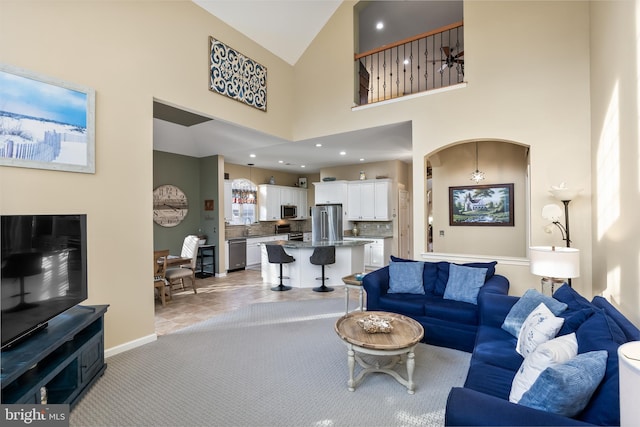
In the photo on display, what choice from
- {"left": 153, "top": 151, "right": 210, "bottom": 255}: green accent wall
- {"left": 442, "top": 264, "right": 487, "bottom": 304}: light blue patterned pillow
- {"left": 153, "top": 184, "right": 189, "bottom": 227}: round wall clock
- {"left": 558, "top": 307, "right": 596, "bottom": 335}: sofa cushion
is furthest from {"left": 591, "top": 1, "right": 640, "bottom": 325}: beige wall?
{"left": 153, "top": 184, "right": 189, "bottom": 227}: round wall clock

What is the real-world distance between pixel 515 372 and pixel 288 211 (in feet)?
25.8

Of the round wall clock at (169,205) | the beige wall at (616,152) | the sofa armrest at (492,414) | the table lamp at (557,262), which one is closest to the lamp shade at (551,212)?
the beige wall at (616,152)

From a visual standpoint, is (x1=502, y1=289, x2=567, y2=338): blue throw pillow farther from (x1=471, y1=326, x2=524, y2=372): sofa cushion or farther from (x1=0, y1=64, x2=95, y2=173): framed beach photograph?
(x1=0, y1=64, x2=95, y2=173): framed beach photograph

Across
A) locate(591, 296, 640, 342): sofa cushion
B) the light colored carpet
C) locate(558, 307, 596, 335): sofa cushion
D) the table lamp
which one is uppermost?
the table lamp

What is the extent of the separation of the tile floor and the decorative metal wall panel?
11.0ft

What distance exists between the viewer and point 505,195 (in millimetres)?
5219

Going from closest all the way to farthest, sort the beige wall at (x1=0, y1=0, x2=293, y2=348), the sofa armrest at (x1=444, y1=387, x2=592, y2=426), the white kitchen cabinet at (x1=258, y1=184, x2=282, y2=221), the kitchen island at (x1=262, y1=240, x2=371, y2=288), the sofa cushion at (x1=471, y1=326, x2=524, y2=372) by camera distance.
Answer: the sofa armrest at (x1=444, y1=387, x2=592, y2=426), the sofa cushion at (x1=471, y1=326, x2=524, y2=372), the beige wall at (x1=0, y1=0, x2=293, y2=348), the kitchen island at (x1=262, y1=240, x2=371, y2=288), the white kitchen cabinet at (x1=258, y1=184, x2=282, y2=221)

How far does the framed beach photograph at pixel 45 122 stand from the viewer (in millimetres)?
2443

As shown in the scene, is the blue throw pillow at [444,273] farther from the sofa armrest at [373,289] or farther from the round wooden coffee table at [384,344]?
the round wooden coffee table at [384,344]

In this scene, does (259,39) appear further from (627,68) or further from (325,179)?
(627,68)

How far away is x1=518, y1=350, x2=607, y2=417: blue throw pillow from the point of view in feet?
4.05

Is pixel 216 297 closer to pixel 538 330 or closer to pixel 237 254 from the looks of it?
pixel 237 254

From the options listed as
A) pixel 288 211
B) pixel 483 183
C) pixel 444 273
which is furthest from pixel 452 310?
pixel 288 211

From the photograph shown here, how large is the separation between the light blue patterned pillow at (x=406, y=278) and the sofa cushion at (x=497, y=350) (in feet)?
3.61
